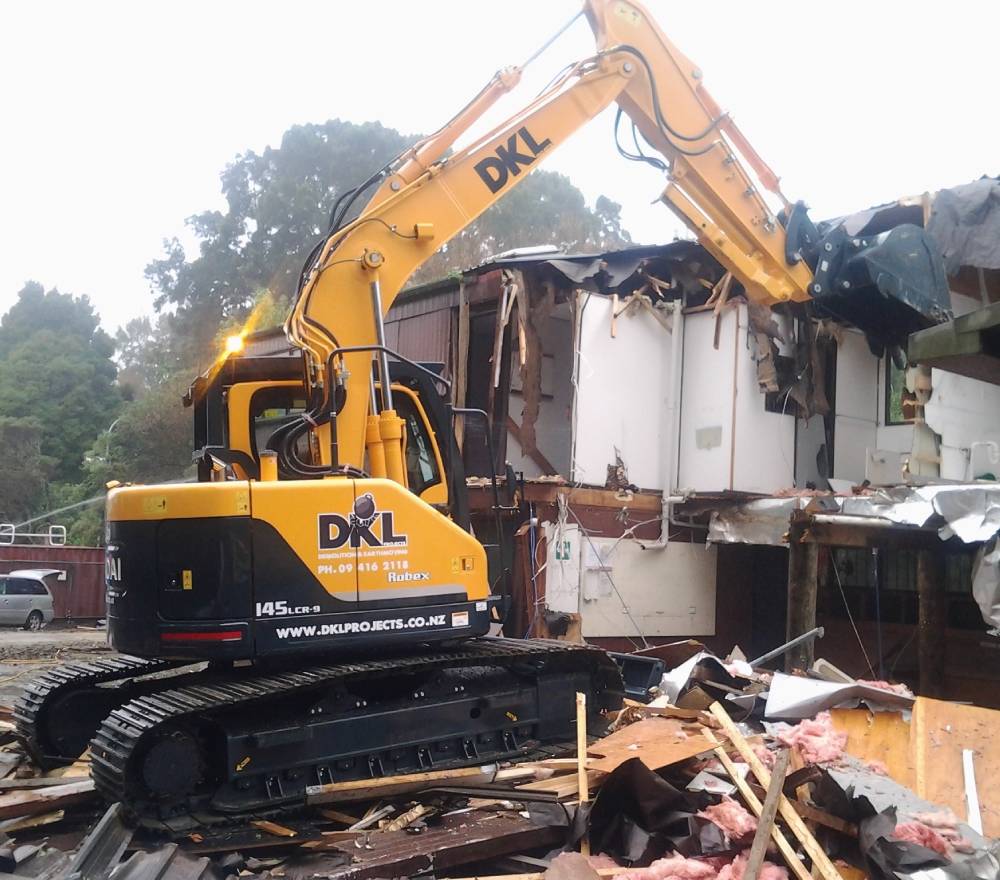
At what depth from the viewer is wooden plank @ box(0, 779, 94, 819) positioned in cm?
582

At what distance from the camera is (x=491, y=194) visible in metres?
7.34

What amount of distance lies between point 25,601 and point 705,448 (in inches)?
716

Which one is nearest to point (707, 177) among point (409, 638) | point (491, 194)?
point (491, 194)

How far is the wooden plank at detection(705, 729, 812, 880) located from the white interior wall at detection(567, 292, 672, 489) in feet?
23.0

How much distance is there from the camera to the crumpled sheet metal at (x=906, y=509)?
30.2ft

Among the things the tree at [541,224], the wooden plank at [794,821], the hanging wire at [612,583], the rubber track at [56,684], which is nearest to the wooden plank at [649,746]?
the wooden plank at [794,821]

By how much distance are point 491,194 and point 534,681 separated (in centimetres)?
354

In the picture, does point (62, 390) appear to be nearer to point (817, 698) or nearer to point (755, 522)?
point (755, 522)

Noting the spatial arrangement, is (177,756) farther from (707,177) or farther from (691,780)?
(707,177)

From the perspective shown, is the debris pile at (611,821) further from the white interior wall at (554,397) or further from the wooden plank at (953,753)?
the white interior wall at (554,397)

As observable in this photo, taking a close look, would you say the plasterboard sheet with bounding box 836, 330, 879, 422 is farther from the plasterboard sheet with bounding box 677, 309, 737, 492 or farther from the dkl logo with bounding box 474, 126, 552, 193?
the dkl logo with bounding box 474, 126, 552, 193

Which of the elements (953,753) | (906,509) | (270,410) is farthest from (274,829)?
(906,509)

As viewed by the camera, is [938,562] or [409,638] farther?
[938,562]

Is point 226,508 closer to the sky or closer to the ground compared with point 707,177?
closer to the ground
